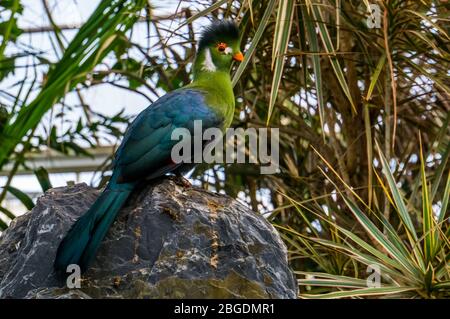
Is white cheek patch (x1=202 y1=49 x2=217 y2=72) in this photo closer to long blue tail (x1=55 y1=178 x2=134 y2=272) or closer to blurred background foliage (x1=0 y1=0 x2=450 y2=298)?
blurred background foliage (x1=0 y1=0 x2=450 y2=298)

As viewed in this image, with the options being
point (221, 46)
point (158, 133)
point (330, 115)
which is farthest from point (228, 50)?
point (330, 115)

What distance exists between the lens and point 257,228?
9.14ft

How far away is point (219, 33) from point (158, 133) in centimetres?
67

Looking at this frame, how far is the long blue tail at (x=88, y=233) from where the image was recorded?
256 cm

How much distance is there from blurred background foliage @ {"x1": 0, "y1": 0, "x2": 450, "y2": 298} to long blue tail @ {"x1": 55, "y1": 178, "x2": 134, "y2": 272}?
2.66ft

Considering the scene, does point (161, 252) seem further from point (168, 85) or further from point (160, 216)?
point (168, 85)

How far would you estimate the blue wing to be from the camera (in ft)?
9.64

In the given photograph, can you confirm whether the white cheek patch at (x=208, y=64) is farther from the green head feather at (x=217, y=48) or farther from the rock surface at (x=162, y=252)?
the rock surface at (x=162, y=252)

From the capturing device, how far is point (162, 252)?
263 centimetres

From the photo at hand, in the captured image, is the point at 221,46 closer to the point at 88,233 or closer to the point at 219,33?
A: the point at 219,33

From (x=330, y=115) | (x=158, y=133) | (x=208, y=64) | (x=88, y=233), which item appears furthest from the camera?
(x=330, y=115)

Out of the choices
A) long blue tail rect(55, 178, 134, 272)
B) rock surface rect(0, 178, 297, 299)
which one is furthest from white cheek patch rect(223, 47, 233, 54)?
long blue tail rect(55, 178, 134, 272)
